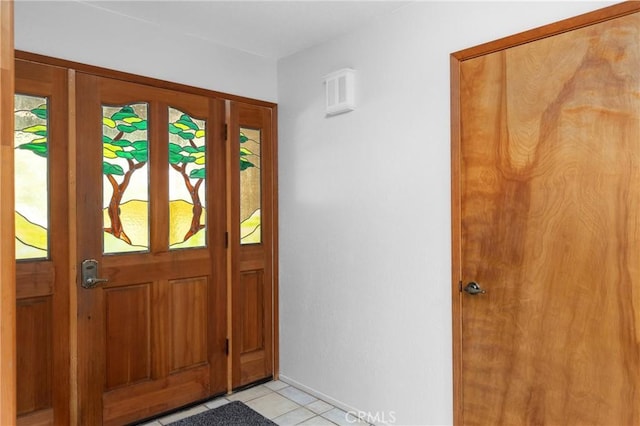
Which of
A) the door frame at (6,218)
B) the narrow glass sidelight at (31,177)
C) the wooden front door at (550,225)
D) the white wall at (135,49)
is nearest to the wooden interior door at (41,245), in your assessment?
the narrow glass sidelight at (31,177)

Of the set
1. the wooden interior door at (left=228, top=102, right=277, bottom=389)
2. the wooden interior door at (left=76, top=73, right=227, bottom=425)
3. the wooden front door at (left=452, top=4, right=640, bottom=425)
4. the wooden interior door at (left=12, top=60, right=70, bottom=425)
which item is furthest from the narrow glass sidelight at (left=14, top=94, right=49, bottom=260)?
the wooden front door at (left=452, top=4, right=640, bottom=425)

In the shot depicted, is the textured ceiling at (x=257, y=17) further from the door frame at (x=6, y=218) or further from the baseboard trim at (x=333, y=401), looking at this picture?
the baseboard trim at (x=333, y=401)

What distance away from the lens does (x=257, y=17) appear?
2.51 m

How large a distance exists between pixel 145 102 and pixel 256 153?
87 centimetres

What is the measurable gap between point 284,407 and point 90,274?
4.91 ft

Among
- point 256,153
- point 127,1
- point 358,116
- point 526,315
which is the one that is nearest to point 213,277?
point 256,153

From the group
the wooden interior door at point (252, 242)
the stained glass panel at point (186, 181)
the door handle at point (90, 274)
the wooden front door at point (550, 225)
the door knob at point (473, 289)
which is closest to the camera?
the wooden front door at point (550, 225)

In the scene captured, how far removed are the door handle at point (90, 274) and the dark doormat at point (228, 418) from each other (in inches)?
39.2

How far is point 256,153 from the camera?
3.16 meters

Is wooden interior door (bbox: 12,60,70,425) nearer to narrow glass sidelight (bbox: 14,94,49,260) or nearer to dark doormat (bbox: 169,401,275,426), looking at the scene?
narrow glass sidelight (bbox: 14,94,49,260)

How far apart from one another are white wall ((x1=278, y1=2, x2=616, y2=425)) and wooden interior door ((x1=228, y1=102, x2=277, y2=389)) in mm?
102

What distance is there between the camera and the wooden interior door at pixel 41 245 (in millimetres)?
2148

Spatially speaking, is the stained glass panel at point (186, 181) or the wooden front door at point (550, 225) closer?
the wooden front door at point (550, 225)

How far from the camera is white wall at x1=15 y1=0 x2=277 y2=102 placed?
7.24 ft
